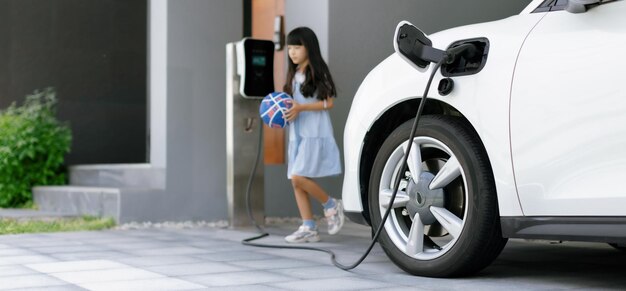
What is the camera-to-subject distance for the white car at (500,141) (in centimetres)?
317

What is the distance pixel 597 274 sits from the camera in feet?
13.0

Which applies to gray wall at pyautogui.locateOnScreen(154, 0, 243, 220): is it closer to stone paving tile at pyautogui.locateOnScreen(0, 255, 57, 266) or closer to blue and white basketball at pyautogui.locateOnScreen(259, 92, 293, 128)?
blue and white basketball at pyautogui.locateOnScreen(259, 92, 293, 128)

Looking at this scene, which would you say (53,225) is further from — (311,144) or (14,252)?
(311,144)

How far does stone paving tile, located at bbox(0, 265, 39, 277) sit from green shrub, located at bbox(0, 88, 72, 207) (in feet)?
15.9

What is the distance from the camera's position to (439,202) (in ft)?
12.4

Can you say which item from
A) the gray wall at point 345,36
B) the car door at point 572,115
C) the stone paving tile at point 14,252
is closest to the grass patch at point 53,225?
the stone paving tile at point 14,252

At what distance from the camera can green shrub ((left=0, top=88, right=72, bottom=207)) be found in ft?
29.7

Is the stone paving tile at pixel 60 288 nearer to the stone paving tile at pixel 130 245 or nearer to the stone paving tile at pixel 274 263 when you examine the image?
the stone paving tile at pixel 274 263

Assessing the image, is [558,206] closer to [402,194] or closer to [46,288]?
[402,194]

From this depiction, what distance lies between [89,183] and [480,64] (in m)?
6.21

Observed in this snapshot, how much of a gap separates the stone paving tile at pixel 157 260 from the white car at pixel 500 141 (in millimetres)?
1001

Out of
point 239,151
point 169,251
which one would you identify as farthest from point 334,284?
point 239,151

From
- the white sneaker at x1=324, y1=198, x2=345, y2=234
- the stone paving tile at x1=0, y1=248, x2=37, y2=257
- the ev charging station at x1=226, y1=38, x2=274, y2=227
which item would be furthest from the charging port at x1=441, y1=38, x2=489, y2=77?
the ev charging station at x1=226, y1=38, x2=274, y2=227

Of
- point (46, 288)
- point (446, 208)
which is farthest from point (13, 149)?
point (446, 208)
